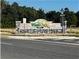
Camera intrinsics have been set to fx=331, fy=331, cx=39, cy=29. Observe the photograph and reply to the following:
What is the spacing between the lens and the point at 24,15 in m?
87.1

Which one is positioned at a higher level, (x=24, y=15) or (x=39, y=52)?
(x=24, y=15)

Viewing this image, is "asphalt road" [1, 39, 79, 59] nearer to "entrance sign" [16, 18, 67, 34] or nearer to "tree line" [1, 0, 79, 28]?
"entrance sign" [16, 18, 67, 34]

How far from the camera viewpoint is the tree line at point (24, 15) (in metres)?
78.2

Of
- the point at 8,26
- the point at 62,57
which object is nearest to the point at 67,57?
the point at 62,57

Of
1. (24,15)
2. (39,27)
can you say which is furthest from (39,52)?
(24,15)

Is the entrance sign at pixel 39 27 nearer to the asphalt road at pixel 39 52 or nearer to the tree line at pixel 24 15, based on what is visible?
the tree line at pixel 24 15

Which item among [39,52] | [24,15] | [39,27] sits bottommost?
[39,52]

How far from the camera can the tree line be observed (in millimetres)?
78225

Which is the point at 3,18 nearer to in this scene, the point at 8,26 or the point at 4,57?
the point at 8,26

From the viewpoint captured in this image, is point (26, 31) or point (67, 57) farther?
point (26, 31)

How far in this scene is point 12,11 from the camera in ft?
259

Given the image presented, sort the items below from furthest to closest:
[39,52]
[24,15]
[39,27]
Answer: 1. [24,15]
2. [39,27]
3. [39,52]

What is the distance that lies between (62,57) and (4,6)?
225 ft

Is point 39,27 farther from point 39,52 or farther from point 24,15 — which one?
point 24,15
